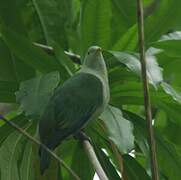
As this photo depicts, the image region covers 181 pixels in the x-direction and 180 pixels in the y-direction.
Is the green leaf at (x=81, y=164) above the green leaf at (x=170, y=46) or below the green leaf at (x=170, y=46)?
below

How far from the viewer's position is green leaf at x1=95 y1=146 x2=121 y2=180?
5.21 ft

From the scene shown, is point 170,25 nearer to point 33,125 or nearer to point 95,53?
point 95,53

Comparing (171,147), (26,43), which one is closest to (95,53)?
(26,43)

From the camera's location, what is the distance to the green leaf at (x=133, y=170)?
1.63 meters

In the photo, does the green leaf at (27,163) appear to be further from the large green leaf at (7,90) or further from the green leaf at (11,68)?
the green leaf at (11,68)

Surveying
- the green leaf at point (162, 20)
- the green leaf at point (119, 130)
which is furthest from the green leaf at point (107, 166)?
the green leaf at point (162, 20)

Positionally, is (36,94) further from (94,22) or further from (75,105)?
(94,22)

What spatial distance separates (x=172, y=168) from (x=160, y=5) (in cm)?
44

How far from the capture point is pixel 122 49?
1683mm

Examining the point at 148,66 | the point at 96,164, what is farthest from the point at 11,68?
the point at 96,164

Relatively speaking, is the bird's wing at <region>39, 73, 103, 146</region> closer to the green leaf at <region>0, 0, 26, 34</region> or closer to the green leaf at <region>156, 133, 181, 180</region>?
the green leaf at <region>156, 133, 181, 180</region>

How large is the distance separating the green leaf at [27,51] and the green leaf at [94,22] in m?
0.14

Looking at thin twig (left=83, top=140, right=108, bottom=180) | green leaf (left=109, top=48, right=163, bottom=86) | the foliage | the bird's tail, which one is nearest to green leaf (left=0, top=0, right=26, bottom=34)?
the foliage

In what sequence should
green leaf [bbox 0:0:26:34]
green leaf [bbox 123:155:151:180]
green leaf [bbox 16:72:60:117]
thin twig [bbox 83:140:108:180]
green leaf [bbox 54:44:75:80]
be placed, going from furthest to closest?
1. green leaf [bbox 0:0:26:34]
2. green leaf [bbox 123:155:151:180]
3. green leaf [bbox 54:44:75:80]
4. green leaf [bbox 16:72:60:117]
5. thin twig [bbox 83:140:108:180]
